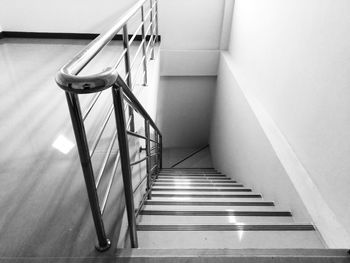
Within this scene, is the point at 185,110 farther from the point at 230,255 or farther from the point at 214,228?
the point at 230,255

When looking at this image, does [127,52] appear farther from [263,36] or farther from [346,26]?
[263,36]

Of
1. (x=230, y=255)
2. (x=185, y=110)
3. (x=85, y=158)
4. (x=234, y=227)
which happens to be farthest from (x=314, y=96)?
(x=185, y=110)

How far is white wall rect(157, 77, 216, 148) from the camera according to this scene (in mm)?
4387

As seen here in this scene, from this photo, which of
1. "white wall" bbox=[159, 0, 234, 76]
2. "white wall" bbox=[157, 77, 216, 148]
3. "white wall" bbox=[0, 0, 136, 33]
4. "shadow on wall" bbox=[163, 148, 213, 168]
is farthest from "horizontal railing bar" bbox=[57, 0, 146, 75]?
"shadow on wall" bbox=[163, 148, 213, 168]

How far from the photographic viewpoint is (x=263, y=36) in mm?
2266

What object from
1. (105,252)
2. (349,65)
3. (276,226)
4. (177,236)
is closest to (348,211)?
(276,226)

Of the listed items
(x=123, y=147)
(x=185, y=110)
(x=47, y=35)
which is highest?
(x=47, y=35)

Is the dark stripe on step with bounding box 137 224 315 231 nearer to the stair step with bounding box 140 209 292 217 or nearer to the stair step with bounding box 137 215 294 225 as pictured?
the stair step with bounding box 137 215 294 225

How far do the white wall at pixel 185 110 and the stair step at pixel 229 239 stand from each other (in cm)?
337

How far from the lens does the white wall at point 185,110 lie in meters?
4.39

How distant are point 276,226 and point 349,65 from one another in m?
0.87

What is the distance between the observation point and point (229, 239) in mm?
1158

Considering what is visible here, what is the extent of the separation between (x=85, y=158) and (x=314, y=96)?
132 cm

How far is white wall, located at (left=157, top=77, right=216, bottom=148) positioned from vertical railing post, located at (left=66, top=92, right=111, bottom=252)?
3.53 metres
